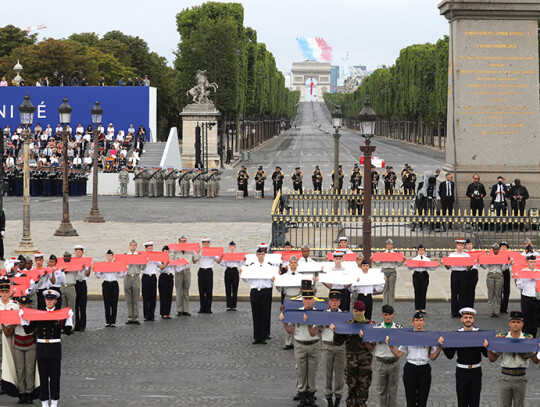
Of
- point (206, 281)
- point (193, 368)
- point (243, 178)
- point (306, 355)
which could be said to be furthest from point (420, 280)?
point (243, 178)

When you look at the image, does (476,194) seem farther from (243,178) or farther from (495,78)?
(243,178)

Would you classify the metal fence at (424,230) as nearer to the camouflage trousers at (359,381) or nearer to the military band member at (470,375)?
the camouflage trousers at (359,381)

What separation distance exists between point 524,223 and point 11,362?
16282 mm

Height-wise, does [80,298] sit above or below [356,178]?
below

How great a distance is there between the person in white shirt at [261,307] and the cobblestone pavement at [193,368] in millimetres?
221

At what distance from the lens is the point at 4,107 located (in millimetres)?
61969

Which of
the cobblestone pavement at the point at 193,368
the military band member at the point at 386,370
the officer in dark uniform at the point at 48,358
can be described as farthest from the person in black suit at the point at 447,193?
the officer in dark uniform at the point at 48,358

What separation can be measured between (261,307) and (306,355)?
12.5ft

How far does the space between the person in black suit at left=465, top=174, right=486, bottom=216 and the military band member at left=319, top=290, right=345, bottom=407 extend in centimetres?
1426

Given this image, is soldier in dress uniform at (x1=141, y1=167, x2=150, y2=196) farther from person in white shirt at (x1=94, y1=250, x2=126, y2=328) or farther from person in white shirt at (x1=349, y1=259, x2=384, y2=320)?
person in white shirt at (x1=349, y1=259, x2=384, y2=320)

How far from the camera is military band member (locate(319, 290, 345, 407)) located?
40.7 feet

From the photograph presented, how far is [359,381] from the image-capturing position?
471 inches

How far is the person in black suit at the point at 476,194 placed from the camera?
84.8ft

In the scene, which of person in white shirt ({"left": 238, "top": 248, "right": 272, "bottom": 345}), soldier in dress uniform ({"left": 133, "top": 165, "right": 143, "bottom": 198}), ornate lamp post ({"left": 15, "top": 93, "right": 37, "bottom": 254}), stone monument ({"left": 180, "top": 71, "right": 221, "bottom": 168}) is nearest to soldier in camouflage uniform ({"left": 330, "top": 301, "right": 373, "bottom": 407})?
person in white shirt ({"left": 238, "top": 248, "right": 272, "bottom": 345})
